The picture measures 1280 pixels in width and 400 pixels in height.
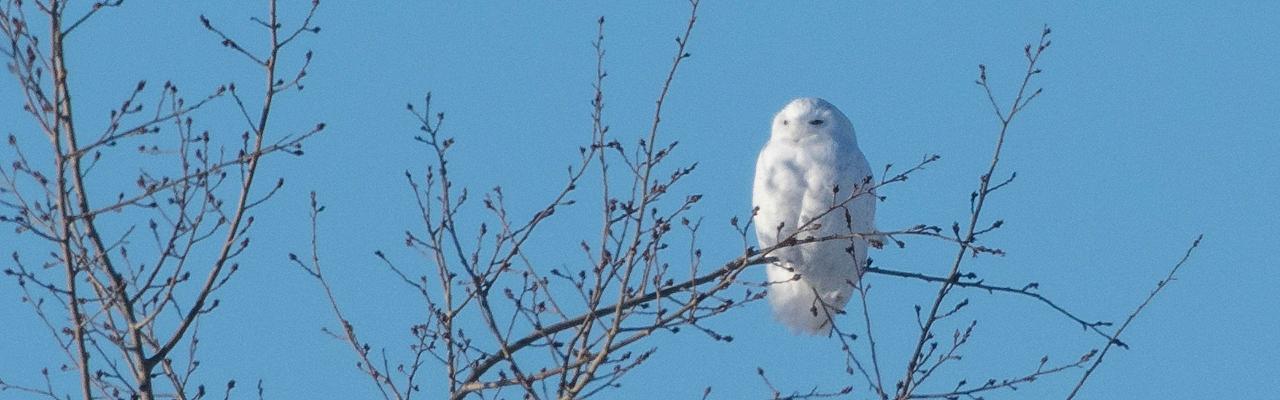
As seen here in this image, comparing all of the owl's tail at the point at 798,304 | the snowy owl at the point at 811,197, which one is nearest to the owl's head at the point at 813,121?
the snowy owl at the point at 811,197

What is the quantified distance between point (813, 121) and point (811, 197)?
391mm

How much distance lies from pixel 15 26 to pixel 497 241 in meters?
1.47

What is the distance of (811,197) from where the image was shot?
7.23m

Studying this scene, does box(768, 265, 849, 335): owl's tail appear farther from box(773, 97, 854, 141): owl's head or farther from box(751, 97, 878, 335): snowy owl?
box(773, 97, 854, 141): owl's head

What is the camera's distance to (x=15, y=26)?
4.45 metres

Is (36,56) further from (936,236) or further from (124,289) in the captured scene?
(936,236)

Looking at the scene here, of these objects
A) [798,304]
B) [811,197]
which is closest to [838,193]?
[811,197]

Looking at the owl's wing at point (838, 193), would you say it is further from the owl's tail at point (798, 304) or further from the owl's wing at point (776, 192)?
the owl's tail at point (798, 304)

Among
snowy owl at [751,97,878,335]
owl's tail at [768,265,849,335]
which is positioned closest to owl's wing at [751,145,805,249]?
snowy owl at [751,97,878,335]

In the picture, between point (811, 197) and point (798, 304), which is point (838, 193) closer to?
point (811, 197)

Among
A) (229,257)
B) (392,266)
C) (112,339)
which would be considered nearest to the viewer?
(229,257)

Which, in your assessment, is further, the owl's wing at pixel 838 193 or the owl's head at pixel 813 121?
the owl's head at pixel 813 121

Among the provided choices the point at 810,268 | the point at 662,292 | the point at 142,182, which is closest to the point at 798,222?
the point at 810,268

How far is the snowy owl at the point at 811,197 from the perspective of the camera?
725cm
